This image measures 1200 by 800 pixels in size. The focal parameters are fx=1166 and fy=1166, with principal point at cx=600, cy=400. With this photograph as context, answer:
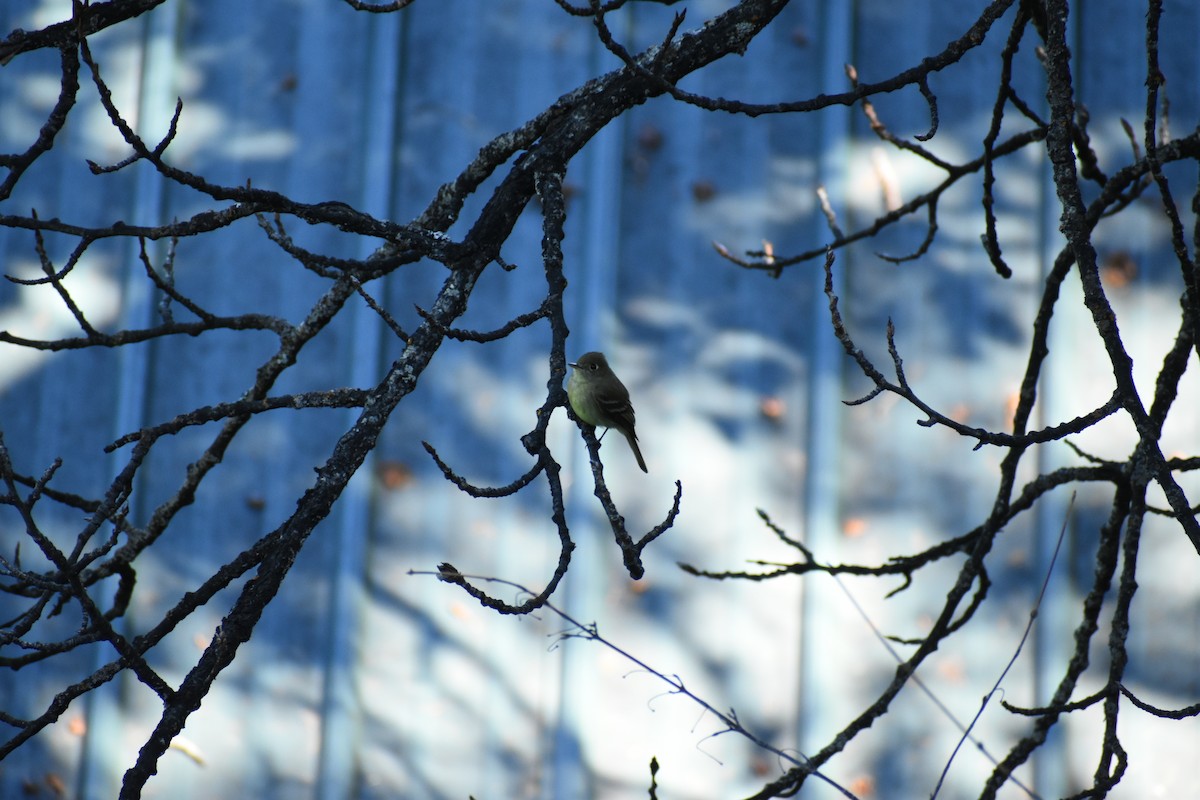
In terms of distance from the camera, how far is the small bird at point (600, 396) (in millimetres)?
3049

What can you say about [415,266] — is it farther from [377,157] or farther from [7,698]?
[7,698]

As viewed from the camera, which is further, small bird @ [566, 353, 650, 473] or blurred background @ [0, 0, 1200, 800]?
blurred background @ [0, 0, 1200, 800]

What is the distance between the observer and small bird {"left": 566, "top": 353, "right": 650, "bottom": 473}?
10.0ft

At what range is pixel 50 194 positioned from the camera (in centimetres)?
486

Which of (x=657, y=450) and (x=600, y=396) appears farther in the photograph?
(x=657, y=450)

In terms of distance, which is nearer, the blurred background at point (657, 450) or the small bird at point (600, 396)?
the small bird at point (600, 396)

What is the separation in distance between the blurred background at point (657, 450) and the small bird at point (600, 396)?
1281mm

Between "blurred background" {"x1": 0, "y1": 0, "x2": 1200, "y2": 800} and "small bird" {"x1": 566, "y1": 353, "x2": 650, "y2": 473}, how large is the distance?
4.20 ft

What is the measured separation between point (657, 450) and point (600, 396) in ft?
4.77

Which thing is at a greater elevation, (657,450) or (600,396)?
(657,450)

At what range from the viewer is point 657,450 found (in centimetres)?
448

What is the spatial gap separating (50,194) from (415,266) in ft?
5.36

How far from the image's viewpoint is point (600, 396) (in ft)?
10.0

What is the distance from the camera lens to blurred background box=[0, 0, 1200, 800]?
14.4 ft
